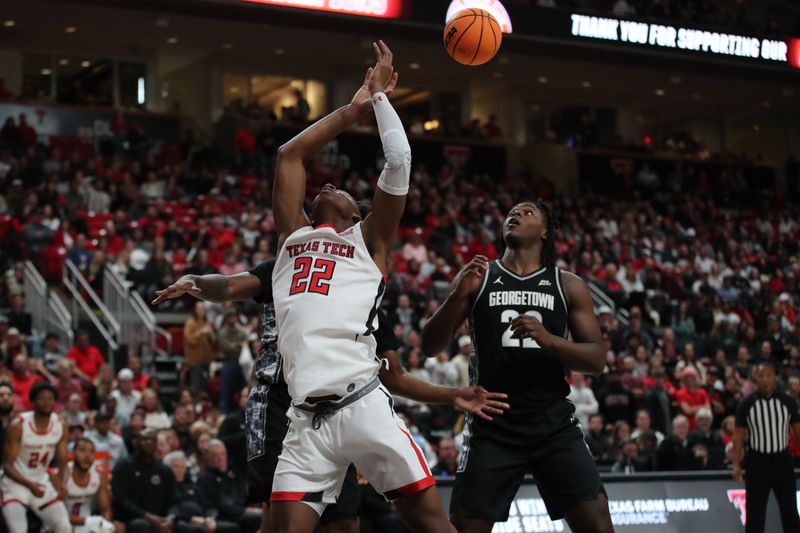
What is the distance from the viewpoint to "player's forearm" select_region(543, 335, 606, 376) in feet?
18.9

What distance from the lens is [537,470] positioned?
6008 millimetres

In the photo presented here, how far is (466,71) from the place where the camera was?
1218 inches

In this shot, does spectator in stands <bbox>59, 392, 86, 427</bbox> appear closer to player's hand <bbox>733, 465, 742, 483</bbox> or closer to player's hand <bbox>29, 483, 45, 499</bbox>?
player's hand <bbox>29, 483, 45, 499</bbox>

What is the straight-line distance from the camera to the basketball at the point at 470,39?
7.13m

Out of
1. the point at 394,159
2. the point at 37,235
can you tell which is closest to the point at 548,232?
the point at 394,159

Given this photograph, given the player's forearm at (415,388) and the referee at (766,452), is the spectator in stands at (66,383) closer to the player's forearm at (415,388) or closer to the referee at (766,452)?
the referee at (766,452)

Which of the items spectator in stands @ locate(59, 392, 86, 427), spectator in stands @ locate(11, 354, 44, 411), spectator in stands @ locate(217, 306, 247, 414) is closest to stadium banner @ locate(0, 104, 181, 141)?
spectator in stands @ locate(217, 306, 247, 414)

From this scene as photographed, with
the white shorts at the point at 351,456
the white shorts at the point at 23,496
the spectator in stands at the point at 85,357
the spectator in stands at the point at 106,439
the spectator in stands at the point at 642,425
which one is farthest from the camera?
the spectator in stands at the point at 85,357

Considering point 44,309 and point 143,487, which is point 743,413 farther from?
point 44,309

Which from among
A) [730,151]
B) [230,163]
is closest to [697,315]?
[230,163]

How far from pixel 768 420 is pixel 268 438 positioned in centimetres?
645

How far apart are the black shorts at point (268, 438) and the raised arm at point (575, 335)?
111 centimetres

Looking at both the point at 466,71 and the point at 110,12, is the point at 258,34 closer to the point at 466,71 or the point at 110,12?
the point at 110,12

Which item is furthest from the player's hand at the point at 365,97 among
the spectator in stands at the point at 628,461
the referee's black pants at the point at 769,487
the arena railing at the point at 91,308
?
the arena railing at the point at 91,308
